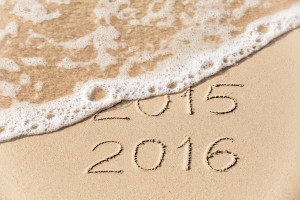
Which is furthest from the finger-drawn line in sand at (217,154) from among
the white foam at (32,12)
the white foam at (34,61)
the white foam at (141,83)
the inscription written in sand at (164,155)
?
the white foam at (32,12)

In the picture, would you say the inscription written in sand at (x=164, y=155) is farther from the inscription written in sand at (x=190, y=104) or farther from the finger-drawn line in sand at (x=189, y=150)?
the inscription written in sand at (x=190, y=104)

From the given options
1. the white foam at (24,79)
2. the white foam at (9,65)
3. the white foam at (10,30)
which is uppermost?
the white foam at (10,30)

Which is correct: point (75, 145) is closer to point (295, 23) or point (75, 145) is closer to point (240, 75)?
point (240, 75)

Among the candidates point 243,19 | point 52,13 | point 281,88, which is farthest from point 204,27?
point 52,13

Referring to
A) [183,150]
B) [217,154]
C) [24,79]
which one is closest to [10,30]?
[24,79]

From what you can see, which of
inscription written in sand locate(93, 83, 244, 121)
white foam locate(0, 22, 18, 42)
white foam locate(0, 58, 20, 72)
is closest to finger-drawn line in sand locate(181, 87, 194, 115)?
inscription written in sand locate(93, 83, 244, 121)
